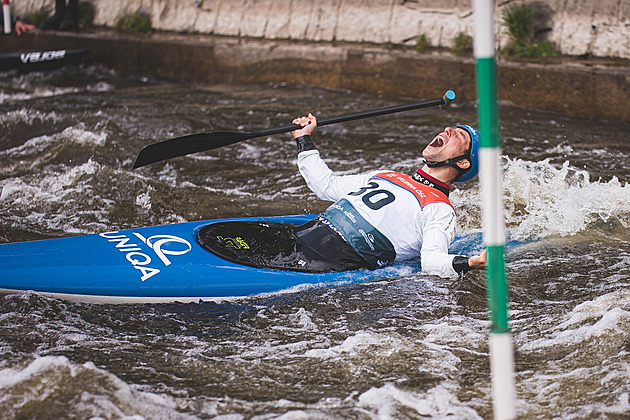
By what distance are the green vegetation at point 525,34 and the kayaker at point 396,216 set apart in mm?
4479

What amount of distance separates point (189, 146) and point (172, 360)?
1.74 meters

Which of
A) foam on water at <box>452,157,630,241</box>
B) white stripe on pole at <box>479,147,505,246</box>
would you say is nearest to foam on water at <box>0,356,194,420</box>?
white stripe on pole at <box>479,147,505,246</box>

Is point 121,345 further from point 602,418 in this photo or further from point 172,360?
Answer: point 602,418

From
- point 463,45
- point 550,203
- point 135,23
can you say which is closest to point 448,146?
point 550,203

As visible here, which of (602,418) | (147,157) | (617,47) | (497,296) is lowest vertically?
(602,418)

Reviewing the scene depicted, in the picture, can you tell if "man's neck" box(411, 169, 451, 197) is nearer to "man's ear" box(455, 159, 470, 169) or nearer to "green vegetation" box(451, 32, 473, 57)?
"man's ear" box(455, 159, 470, 169)

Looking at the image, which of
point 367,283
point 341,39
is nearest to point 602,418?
point 367,283

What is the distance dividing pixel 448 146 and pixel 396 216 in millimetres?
457

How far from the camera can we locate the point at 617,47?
7.60 metres

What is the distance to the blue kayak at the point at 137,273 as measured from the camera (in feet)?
11.5

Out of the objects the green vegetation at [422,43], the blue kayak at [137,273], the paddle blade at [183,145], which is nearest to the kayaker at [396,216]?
the blue kayak at [137,273]

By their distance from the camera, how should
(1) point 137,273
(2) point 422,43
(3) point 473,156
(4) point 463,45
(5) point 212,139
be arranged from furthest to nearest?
(2) point 422,43 → (4) point 463,45 → (5) point 212,139 → (3) point 473,156 → (1) point 137,273

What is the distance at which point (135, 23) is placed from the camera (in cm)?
1140

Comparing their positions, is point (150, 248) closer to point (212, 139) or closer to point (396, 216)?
point (212, 139)
